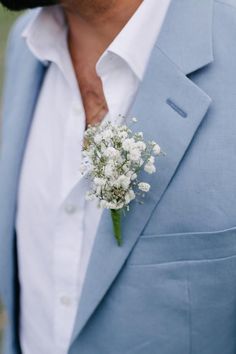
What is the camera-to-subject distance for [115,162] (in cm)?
168

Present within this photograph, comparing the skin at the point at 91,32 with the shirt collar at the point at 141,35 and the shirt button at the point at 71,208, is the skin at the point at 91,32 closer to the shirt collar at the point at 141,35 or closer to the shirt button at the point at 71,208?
the shirt collar at the point at 141,35

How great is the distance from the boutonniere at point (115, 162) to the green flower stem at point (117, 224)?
0.11 feet

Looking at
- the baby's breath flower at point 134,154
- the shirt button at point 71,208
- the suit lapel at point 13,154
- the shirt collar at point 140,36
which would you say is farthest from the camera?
the suit lapel at point 13,154

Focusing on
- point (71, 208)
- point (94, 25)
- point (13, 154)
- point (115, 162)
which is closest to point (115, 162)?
point (115, 162)

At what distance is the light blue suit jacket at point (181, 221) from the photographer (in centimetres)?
174

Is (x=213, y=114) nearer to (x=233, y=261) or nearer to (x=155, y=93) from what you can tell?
(x=155, y=93)

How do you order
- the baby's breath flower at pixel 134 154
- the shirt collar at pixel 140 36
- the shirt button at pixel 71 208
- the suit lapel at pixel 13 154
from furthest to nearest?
1. the suit lapel at pixel 13 154
2. the shirt button at pixel 71 208
3. the shirt collar at pixel 140 36
4. the baby's breath flower at pixel 134 154

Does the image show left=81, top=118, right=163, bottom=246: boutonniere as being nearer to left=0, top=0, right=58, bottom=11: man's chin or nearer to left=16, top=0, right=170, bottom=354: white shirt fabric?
left=16, top=0, right=170, bottom=354: white shirt fabric

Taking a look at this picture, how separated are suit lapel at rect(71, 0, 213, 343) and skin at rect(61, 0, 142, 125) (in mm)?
190

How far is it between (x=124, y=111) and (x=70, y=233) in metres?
0.36

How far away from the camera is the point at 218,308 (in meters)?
1.80

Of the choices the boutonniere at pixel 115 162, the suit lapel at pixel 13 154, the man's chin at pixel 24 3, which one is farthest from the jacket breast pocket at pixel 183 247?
the man's chin at pixel 24 3

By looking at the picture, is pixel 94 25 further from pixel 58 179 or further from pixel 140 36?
pixel 58 179

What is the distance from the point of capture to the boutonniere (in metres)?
1.68
